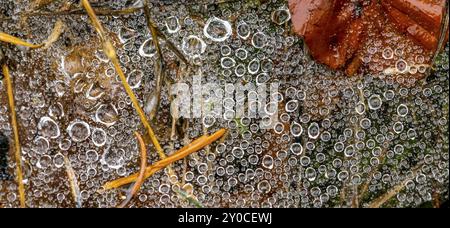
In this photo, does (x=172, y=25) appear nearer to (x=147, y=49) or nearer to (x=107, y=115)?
(x=147, y=49)

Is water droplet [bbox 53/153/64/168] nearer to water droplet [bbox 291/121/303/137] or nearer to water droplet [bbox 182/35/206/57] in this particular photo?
water droplet [bbox 182/35/206/57]

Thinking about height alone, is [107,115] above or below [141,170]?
above

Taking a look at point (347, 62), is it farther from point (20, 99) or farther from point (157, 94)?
point (20, 99)

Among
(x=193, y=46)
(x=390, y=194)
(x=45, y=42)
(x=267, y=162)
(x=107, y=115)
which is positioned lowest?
(x=390, y=194)

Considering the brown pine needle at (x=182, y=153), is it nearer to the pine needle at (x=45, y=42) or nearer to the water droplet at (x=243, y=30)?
the water droplet at (x=243, y=30)

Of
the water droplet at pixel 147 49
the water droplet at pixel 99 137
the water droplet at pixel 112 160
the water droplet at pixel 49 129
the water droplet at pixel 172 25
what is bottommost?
the water droplet at pixel 112 160

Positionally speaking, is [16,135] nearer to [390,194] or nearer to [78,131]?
A: [78,131]

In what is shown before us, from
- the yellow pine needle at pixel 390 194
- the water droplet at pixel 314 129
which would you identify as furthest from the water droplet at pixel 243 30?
the yellow pine needle at pixel 390 194

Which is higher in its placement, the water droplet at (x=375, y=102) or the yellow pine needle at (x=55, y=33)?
the yellow pine needle at (x=55, y=33)

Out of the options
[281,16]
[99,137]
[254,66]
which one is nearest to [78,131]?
[99,137]

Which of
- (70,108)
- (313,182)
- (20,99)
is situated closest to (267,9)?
(313,182)
